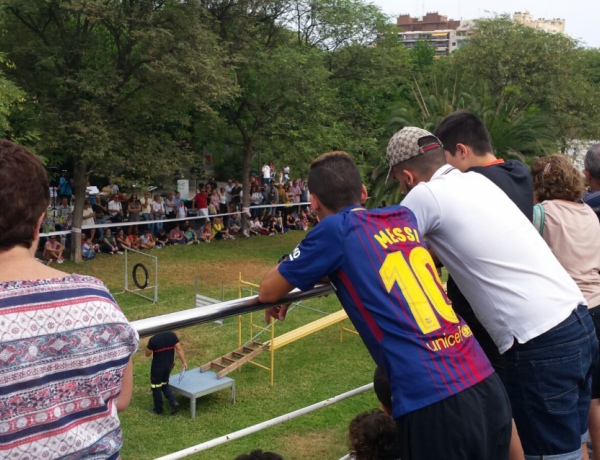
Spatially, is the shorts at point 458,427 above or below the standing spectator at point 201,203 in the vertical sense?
above

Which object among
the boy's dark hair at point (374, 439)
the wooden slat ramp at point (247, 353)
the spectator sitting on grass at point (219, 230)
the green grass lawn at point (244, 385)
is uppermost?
the boy's dark hair at point (374, 439)

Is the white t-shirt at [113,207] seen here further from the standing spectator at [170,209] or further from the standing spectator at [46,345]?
the standing spectator at [46,345]

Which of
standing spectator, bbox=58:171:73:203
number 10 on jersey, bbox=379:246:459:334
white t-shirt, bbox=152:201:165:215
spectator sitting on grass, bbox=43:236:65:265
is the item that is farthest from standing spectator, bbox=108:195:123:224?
number 10 on jersey, bbox=379:246:459:334

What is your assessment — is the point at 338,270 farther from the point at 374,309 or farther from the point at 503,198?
the point at 503,198

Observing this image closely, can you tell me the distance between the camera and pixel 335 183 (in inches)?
101

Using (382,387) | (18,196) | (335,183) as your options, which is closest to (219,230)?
(382,387)

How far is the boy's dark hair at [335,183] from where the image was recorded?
2.56 m

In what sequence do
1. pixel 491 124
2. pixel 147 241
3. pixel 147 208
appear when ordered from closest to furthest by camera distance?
1. pixel 491 124
2. pixel 147 241
3. pixel 147 208

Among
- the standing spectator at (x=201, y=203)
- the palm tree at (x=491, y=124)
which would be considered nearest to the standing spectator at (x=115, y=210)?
the standing spectator at (x=201, y=203)

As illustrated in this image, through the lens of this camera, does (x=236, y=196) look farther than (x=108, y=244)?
Yes

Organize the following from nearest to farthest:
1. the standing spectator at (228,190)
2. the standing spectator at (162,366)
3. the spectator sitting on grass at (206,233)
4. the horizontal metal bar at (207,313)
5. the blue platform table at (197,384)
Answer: the horizontal metal bar at (207,313) → the standing spectator at (162,366) → the blue platform table at (197,384) → the spectator sitting on grass at (206,233) → the standing spectator at (228,190)

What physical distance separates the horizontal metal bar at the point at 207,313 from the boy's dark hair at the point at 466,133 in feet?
3.41

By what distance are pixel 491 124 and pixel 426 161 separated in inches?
452

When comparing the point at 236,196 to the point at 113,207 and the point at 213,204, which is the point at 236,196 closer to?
the point at 213,204
